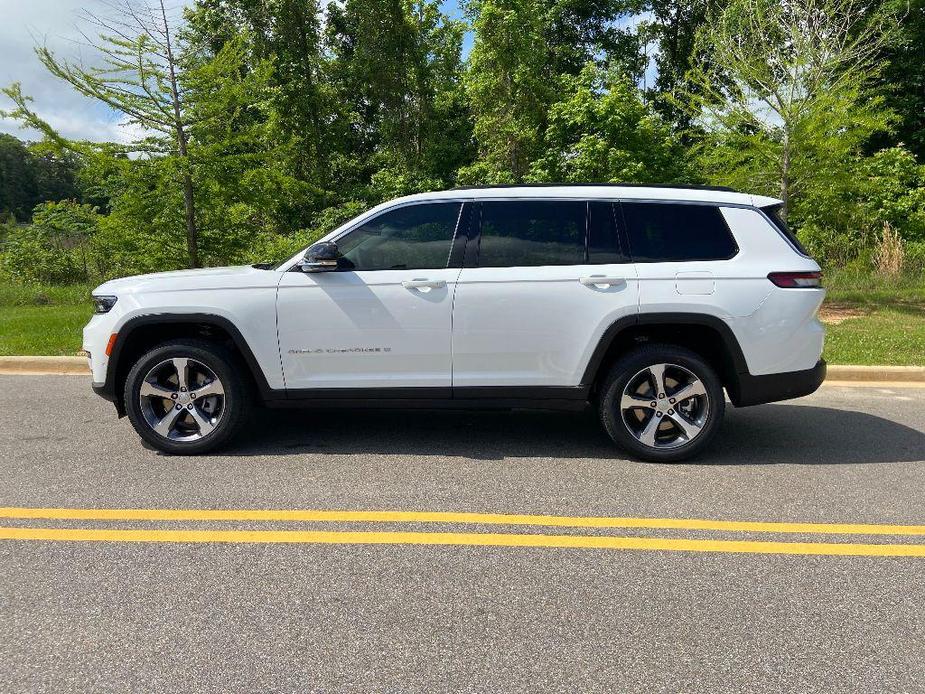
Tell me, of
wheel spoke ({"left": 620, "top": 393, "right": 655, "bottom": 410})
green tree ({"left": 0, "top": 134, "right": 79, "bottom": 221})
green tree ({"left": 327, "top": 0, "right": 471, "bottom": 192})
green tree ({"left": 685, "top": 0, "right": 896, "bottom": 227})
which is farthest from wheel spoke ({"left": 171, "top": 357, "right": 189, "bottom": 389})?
green tree ({"left": 0, "top": 134, "right": 79, "bottom": 221})

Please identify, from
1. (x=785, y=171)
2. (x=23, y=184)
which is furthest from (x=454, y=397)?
(x=23, y=184)

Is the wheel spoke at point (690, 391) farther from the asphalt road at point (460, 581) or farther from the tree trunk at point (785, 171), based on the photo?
the tree trunk at point (785, 171)

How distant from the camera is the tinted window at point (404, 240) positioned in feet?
15.8

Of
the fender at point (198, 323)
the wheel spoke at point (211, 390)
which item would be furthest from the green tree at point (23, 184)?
the wheel spoke at point (211, 390)

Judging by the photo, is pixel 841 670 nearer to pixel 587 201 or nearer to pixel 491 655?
pixel 491 655

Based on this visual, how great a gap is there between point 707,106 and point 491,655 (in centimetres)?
1205

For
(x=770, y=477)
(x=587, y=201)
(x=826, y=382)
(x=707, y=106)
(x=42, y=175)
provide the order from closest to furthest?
(x=770, y=477), (x=587, y=201), (x=826, y=382), (x=707, y=106), (x=42, y=175)

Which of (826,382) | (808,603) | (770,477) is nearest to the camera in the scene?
(808,603)

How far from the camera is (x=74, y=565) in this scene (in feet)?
10.8

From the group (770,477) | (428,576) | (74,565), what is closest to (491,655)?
(428,576)

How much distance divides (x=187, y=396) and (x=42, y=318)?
311 inches

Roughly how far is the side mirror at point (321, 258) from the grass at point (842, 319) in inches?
223

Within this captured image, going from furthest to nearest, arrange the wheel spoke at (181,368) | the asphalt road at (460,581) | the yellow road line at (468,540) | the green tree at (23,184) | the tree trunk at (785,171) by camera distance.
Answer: the green tree at (23,184)
the tree trunk at (785,171)
the wheel spoke at (181,368)
the yellow road line at (468,540)
the asphalt road at (460,581)

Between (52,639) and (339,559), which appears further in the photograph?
(339,559)
